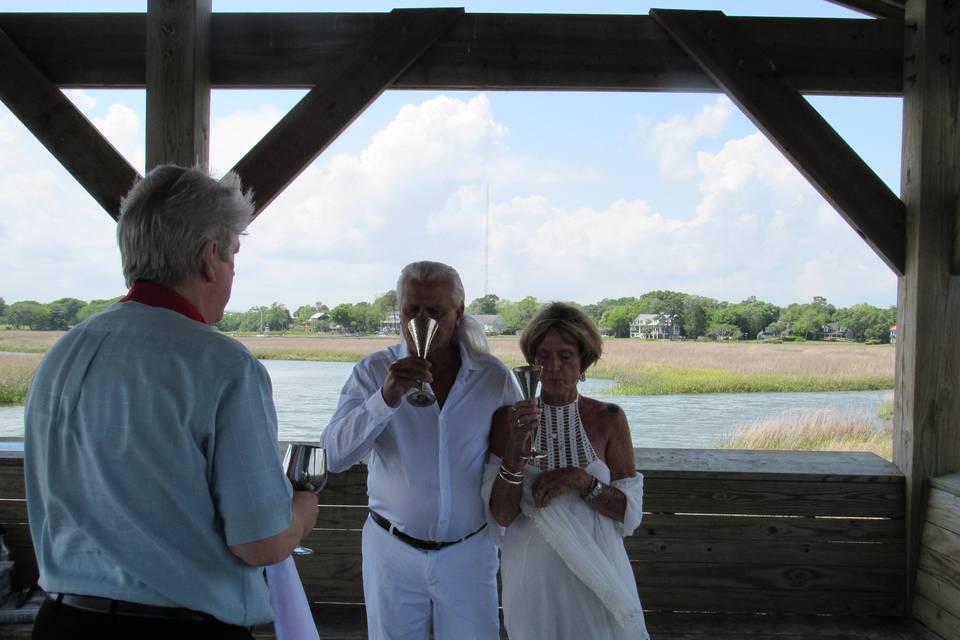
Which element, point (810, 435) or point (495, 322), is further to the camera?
point (810, 435)

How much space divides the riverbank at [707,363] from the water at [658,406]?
0.17 feet

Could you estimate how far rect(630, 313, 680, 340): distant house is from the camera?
4520 millimetres

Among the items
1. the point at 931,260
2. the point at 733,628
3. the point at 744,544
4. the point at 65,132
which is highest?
the point at 65,132

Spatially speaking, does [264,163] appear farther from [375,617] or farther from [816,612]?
[816,612]

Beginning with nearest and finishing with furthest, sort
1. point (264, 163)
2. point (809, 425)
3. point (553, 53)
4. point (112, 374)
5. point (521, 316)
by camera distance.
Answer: point (112, 374) → point (264, 163) → point (553, 53) → point (521, 316) → point (809, 425)

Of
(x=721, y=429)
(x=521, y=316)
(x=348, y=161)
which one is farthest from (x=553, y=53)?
(x=721, y=429)

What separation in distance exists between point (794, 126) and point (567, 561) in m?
2.27

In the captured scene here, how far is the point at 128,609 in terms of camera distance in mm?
1205

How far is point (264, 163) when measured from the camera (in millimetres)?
3197

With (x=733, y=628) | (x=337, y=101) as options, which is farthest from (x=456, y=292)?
(x=733, y=628)

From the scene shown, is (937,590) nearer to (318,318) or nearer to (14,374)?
(318,318)

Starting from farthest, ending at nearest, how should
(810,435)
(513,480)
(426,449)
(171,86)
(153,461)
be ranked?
(810,435), (171,86), (426,449), (513,480), (153,461)

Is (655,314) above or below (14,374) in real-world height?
above

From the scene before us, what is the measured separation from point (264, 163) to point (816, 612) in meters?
3.23
